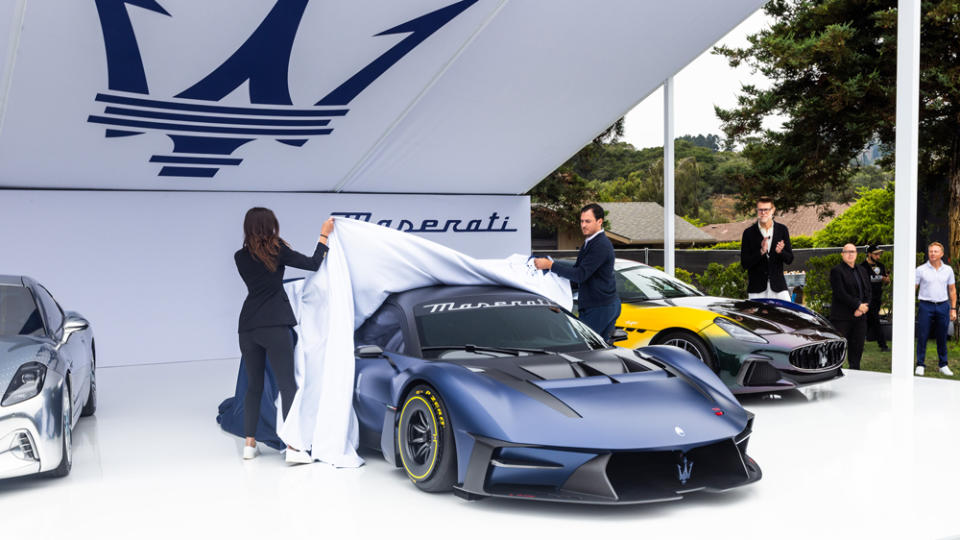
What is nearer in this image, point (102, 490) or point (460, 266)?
point (102, 490)

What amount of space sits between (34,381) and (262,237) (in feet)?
5.16

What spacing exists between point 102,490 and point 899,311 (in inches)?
297

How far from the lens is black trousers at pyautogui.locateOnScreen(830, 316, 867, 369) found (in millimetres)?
9695

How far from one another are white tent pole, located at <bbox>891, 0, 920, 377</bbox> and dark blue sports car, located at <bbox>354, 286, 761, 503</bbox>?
4366 mm

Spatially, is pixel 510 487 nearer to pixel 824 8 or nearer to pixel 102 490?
pixel 102 490

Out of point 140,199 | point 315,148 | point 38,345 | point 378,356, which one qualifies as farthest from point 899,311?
point 140,199

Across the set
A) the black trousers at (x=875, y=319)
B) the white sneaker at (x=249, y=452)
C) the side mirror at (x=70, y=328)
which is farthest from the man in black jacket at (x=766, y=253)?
the side mirror at (x=70, y=328)

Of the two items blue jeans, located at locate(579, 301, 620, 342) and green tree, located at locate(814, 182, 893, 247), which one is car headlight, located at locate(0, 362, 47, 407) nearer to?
blue jeans, located at locate(579, 301, 620, 342)

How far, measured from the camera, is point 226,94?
897cm

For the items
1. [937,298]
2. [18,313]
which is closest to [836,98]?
[937,298]

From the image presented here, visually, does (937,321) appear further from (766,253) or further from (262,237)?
(262,237)

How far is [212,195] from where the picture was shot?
1111 cm

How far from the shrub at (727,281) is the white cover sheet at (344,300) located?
31.1ft

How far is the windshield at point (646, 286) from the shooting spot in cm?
832
